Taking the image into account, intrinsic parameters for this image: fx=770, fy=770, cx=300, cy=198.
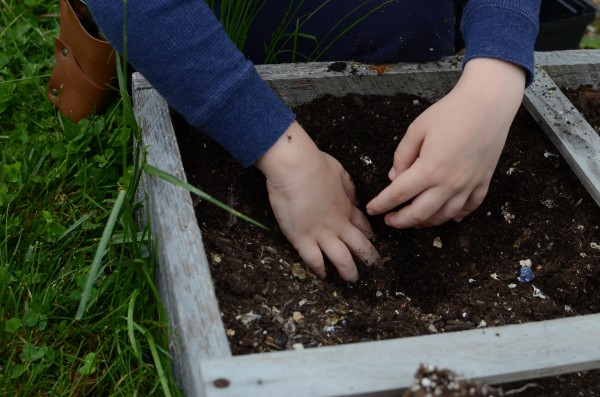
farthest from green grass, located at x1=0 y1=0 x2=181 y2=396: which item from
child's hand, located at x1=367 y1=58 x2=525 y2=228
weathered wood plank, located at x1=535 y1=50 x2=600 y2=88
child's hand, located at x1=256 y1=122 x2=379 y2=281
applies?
weathered wood plank, located at x1=535 y1=50 x2=600 y2=88

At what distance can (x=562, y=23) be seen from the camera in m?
2.55

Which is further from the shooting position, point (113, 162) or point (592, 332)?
point (113, 162)

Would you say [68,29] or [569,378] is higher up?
[68,29]

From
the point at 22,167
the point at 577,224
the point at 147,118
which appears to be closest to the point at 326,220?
the point at 147,118

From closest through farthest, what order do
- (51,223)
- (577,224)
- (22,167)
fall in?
(577,224)
(51,223)
(22,167)

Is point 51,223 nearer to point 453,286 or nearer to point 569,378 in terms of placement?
point 453,286

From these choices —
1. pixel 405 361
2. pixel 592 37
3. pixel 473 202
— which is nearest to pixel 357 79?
pixel 473 202

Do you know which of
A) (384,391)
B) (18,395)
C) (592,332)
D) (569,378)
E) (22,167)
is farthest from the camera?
(22,167)

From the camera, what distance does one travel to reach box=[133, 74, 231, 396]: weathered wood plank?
44.0 inches

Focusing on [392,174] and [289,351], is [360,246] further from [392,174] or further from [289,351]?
[289,351]

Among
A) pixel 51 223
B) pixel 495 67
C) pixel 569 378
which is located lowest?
pixel 569 378

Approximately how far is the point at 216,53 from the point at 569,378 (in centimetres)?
83

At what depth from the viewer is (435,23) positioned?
1.90 m

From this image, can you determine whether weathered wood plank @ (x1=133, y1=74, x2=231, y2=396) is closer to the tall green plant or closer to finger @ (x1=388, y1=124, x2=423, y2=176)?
the tall green plant
